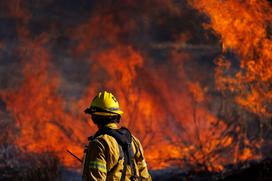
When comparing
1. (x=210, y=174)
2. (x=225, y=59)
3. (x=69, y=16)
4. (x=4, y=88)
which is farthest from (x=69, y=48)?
(x=210, y=174)

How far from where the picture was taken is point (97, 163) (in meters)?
3.96

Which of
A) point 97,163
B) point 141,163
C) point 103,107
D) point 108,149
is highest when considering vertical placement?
point 103,107

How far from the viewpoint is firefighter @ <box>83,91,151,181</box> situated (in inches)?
157

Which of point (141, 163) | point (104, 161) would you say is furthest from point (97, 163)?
point (141, 163)

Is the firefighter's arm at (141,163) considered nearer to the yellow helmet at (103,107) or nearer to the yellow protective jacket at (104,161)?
the yellow protective jacket at (104,161)

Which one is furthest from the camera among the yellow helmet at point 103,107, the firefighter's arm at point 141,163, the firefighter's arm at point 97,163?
the firefighter's arm at point 141,163

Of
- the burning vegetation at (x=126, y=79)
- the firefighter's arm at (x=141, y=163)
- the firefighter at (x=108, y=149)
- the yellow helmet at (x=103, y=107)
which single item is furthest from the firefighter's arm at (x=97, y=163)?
the burning vegetation at (x=126, y=79)

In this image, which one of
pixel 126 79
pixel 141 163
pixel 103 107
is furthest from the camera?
pixel 126 79

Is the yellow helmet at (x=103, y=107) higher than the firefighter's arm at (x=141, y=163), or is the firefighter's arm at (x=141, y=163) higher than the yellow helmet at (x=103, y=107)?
the yellow helmet at (x=103, y=107)

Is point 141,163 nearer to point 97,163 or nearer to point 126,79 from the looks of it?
point 97,163

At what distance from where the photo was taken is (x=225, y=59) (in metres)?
20.7

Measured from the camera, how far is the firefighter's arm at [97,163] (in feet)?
13.0

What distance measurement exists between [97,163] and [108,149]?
155 mm

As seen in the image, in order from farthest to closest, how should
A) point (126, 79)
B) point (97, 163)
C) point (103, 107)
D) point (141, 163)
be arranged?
point (126, 79), point (141, 163), point (103, 107), point (97, 163)
